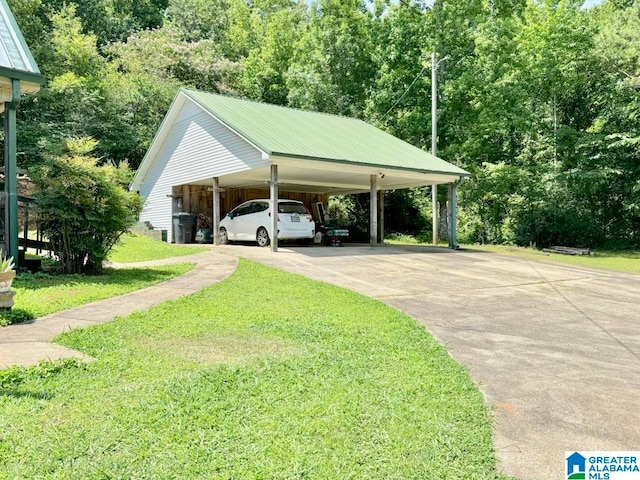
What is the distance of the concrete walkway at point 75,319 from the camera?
388 cm

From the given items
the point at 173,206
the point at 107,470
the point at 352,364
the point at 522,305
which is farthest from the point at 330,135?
the point at 107,470

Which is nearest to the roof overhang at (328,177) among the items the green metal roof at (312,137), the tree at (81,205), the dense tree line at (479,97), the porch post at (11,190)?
the green metal roof at (312,137)

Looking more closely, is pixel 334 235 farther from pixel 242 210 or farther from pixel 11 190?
pixel 11 190

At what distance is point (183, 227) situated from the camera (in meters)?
17.8

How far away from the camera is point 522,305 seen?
6926mm

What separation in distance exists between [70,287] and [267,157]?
661cm

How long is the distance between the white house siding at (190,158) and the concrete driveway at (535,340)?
4912 millimetres

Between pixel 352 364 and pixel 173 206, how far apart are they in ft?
55.2

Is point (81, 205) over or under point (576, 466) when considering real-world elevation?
over

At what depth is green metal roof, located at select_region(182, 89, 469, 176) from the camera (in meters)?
13.8

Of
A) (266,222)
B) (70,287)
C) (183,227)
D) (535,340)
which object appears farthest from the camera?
(183,227)

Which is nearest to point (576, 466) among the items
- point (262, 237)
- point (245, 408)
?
point (245, 408)

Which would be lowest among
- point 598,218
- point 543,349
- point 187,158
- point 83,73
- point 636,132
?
point 543,349

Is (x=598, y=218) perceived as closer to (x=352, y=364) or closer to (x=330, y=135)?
(x=330, y=135)
